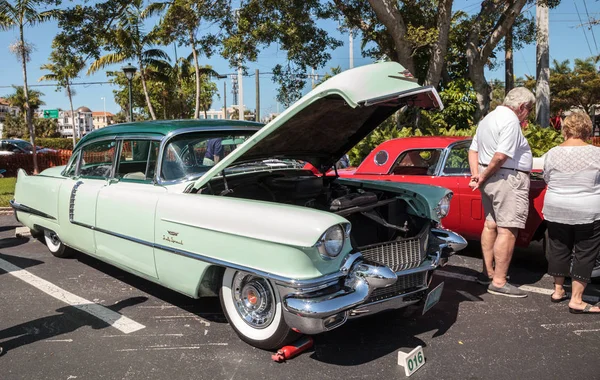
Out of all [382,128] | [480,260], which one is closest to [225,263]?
[480,260]

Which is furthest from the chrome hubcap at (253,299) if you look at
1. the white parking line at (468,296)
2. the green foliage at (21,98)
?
the green foliage at (21,98)

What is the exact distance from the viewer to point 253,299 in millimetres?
3223

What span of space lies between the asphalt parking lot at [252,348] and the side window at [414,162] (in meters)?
1.69

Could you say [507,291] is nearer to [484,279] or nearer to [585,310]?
[484,279]

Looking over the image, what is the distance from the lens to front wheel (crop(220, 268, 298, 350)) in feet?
10.1

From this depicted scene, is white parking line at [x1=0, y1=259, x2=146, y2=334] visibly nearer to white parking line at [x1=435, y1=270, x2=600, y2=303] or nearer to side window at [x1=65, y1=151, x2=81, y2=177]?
side window at [x1=65, y1=151, x2=81, y2=177]

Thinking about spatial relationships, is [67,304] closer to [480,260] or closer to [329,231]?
[329,231]

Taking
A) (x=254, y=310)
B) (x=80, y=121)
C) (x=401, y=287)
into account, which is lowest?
(x=254, y=310)

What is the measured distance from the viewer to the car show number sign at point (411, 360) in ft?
9.29

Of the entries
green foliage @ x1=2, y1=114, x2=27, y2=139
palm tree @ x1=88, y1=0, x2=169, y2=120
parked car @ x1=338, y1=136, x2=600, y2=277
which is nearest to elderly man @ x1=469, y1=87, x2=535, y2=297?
parked car @ x1=338, y1=136, x2=600, y2=277

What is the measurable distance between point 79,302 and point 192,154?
1689 mm

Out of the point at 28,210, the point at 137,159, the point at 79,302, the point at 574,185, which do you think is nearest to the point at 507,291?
the point at 574,185

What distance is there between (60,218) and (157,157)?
1764mm

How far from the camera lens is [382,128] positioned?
1275 cm
